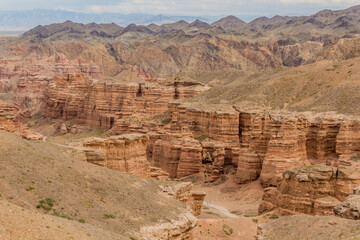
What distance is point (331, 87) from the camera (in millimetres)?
62750

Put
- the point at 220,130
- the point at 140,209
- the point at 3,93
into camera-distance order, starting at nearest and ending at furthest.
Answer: the point at 140,209 → the point at 220,130 → the point at 3,93

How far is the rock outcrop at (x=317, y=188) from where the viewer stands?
32531mm

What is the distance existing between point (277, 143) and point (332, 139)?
5976 mm

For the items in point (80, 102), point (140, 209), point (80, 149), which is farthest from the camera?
point (80, 102)

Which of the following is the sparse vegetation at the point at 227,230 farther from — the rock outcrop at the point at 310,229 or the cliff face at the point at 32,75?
the cliff face at the point at 32,75

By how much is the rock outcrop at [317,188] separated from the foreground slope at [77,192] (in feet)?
32.2

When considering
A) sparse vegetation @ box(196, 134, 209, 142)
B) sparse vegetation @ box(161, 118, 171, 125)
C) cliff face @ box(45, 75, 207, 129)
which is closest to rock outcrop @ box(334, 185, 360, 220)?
sparse vegetation @ box(196, 134, 209, 142)

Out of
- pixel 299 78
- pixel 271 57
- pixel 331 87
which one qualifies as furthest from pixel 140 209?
pixel 271 57

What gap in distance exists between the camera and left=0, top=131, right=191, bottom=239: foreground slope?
2267 centimetres

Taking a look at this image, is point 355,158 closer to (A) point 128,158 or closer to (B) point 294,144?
(B) point 294,144

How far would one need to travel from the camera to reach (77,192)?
24609 mm

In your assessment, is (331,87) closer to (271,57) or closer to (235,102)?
(235,102)

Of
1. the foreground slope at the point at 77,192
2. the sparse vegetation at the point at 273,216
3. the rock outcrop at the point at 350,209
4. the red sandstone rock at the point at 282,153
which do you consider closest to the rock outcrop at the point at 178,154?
the red sandstone rock at the point at 282,153

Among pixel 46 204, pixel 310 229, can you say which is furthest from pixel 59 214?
pixel 310 229
